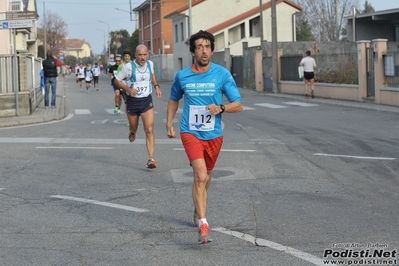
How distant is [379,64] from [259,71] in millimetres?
14468

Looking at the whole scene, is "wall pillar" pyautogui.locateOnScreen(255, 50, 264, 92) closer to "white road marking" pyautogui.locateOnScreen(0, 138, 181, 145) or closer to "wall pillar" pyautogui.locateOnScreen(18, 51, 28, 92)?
"wall pillar" pyautogui.locateOnScreen(18, 51, 28, 92)

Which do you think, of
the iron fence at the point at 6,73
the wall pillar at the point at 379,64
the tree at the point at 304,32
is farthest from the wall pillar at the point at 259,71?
the tree at the point at 304,32

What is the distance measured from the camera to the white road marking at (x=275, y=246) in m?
5.92

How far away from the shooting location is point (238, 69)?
44.3 meters

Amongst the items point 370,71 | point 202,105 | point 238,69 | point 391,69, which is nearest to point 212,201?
point 202,105

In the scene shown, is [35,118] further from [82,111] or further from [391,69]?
[391,69]

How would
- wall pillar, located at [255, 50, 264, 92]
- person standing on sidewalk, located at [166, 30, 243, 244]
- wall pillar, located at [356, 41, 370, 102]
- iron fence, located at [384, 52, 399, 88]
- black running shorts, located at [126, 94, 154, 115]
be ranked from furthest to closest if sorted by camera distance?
wall pillar, located at [255, 50, 264, 92]
wall pillar, located at [356, 41, 370, 102]
iron fence, located at [384, 52, 399, 88]
black running shorts, located at [126, 94, 154, 115]
person standing on sidewalk, located at [166, 30, 243, 244]

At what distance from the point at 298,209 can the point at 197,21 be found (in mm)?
52956

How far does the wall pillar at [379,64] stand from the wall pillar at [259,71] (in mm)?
13942

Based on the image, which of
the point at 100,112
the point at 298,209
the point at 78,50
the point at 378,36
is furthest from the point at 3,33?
the point at 78,50

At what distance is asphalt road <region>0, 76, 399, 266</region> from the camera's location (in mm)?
6262

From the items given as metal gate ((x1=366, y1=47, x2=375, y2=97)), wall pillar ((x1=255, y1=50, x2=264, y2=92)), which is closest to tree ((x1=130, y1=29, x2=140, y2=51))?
wall pillar ((x1=255, y1=50, x2=264, y2=92))

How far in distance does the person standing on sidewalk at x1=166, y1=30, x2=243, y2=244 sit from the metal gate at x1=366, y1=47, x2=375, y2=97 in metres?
18.2

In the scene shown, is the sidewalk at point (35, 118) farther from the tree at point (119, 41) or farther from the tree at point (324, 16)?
A: the tree at point (119, 41)
